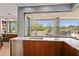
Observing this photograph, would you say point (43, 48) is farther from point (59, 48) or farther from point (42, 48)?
point (59, 48)

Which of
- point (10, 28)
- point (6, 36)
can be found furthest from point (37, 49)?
point (10, 28)

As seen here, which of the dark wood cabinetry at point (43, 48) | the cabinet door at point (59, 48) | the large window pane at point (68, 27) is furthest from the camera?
the large window pane at point (68, 27)

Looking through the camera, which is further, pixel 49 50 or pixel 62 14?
pixel 62 14

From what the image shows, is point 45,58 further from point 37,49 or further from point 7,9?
point 7,9

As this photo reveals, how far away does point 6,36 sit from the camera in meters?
12.3

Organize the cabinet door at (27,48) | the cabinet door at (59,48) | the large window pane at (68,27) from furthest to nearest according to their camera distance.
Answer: the large window pane at (68,27)
the cabinet door at (27,48)
the cabinet door at (59,48)

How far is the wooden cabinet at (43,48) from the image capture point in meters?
5.27

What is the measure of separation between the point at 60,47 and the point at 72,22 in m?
4.36

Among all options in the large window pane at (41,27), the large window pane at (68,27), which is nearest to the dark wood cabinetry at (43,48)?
the large window pane at (41,27)

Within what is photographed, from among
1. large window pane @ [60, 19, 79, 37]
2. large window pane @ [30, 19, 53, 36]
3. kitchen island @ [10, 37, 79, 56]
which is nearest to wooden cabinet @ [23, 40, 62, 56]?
kitchen island @ [10, 37, 79, 56]

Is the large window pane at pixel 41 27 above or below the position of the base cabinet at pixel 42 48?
above

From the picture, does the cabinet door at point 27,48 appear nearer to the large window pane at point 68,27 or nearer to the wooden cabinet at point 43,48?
the wooden cabinet at point 43,48

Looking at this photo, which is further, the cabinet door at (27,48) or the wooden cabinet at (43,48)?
the cabinet door at (27,48)

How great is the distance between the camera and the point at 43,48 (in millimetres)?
5375
